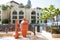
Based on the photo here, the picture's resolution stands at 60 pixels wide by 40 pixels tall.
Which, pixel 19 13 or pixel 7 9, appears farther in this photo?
pixel 7 9

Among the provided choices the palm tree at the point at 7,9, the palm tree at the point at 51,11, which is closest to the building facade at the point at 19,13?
the palm tree at the point at 7,9

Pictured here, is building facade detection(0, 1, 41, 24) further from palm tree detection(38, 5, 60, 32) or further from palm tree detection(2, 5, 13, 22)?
palm tree detection(38, 5, 60, 32)

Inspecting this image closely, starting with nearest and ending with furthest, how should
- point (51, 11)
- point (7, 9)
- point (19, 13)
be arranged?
point (51, 11) < point (19, 13) < point (7, 9)

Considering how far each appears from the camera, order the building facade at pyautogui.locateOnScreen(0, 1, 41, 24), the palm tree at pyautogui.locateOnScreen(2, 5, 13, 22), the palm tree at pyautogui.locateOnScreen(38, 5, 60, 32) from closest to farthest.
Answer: the palm tree at pyautogui.locateOnScreen(38, 5, 60, 32) → the building facade at pyautogui.locateOnScreen(0, 1, 41, 24) → the palm tree at pyautogui.locateOnScreen(2, 5, 13, 22)

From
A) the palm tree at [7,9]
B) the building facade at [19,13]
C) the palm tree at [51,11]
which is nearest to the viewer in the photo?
the palm tree at [51,11]

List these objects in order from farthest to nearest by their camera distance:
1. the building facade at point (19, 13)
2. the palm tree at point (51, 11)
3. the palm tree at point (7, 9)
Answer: the palm tree at point (7, 9) → the building facade at point (19, 13) → the palm tree at point (51, 11)

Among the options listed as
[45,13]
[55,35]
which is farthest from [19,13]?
[55,35]

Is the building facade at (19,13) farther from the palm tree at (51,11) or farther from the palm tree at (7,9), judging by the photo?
the palm tree at (51,11)

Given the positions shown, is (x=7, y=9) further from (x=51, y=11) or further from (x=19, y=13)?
(x=51, y=11)

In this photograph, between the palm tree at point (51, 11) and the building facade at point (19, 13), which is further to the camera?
the building facade at point (19, 13)

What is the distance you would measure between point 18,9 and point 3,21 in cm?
482

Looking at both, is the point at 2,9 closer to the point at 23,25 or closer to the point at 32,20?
the point at 32,20

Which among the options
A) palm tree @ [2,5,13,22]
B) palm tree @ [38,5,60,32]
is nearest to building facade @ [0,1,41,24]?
palm tree @ [2,5,13,22]

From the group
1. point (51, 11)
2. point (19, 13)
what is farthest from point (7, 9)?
point (51, 11)
